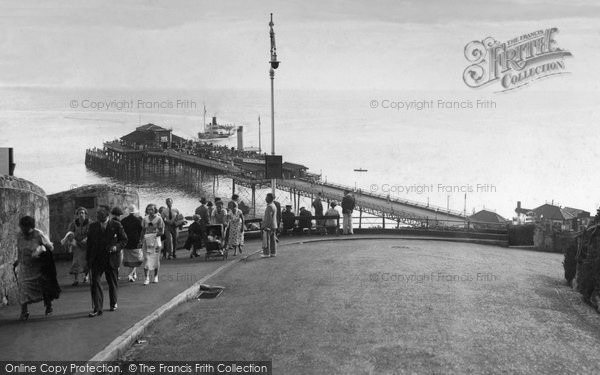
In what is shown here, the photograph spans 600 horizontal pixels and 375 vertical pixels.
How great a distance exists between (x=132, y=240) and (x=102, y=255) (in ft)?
7.24

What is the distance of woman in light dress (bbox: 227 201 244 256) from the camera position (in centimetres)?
1634

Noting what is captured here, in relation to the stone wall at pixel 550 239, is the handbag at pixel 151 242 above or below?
above

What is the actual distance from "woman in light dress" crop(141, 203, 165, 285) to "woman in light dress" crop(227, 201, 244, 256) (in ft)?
10.8

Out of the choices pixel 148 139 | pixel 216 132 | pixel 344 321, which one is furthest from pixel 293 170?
pixel 216 132

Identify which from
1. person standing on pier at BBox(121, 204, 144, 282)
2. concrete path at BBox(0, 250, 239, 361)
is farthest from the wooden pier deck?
concrete path at BBox(0, 250, 239, 361)

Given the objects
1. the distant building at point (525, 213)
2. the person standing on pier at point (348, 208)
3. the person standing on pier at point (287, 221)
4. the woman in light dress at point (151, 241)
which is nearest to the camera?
the woman in light dress at point (151, 241)

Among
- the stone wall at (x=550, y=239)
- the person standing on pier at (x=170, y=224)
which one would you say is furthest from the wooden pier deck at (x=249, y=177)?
the person standing on pier at (x=170, y=224)

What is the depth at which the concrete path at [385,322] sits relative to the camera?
26.5 feet

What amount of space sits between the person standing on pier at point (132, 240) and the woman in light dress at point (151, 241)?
20cm

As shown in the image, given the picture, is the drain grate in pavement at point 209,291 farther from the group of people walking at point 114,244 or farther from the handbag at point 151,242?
the handbag at point 151,242

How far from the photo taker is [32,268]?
32.1 ft

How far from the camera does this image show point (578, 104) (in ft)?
593

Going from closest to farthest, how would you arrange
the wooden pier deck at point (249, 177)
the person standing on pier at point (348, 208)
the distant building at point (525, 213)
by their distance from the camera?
the person standing on pier at point (348, 208) → the distant building at point (525, 213) → the wooden pier deck at point (249, 177)

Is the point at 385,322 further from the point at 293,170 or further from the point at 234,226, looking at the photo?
the point at 293,170
